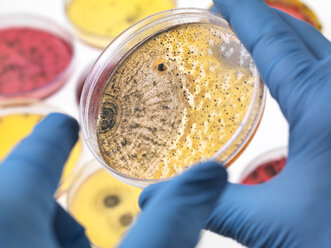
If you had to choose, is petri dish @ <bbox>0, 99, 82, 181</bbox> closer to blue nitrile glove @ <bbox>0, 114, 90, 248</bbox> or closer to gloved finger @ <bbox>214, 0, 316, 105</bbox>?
blue nitrile glove @ <bbox>0, 114, 90, 248</bbox>

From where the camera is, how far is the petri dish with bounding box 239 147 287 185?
1.70 m

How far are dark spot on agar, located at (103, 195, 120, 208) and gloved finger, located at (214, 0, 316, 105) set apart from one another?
1019mm

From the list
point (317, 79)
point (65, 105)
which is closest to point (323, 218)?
point (317, 79)

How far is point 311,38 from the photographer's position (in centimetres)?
115

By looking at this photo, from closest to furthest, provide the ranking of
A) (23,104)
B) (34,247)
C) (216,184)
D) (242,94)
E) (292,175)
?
(34,247)
(216,184)
(292,175)
(242,94)
(23,104)

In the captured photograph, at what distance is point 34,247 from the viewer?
0.77 metres

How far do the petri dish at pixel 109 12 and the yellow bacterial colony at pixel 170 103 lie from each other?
96 cm

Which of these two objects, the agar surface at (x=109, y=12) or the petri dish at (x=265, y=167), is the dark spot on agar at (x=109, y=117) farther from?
the agar surface at (x=109, y=12)

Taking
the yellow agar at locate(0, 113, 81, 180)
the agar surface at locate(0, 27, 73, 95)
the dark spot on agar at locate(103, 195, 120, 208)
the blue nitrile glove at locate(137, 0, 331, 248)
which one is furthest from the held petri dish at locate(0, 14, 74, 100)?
the blue nitrile glove at locate(137, 0, 331, 248)

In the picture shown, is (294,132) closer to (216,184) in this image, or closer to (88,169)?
(216,184)

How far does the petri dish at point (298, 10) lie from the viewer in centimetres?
191

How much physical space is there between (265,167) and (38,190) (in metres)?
1.13

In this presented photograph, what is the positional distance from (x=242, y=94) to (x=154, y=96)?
256 mm

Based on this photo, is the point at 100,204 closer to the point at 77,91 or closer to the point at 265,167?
the point at 77,91
